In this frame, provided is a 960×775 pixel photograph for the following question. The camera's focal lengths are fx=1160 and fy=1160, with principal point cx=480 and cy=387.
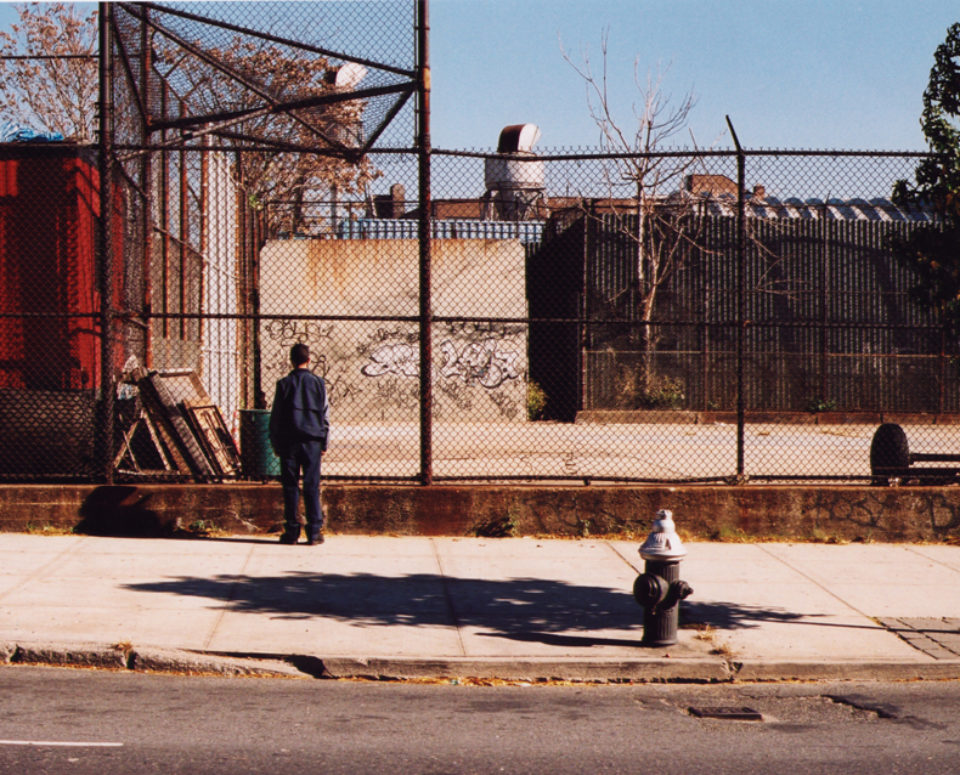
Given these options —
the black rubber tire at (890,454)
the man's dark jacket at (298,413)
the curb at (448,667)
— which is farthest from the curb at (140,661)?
the black rubber tire at (890,454)

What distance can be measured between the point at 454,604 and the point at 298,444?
2.70m

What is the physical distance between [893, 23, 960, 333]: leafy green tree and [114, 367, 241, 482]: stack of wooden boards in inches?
256

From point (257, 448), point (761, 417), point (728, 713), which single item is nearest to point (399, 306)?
point (761, 417)

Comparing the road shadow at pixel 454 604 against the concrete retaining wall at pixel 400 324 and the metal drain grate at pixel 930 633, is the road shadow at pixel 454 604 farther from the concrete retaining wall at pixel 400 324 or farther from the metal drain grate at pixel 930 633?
the concrete retaining wall at pixel 400 324

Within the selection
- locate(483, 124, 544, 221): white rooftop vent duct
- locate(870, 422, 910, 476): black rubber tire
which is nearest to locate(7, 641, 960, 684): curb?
locate(870, 422, 910, 476): black rubber tire

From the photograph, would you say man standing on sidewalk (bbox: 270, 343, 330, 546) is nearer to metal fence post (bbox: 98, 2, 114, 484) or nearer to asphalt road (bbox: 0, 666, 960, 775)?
metal fence post (bbox: 98, 2, 114, 484)

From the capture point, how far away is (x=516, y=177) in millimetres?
26984

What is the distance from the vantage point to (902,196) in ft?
28.5

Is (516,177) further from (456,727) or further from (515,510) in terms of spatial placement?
(456,727)

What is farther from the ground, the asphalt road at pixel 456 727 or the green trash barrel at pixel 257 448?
the green trash barrel at pixel 257 448

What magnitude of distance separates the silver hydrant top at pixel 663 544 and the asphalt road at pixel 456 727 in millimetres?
790

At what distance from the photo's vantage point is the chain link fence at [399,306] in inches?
436

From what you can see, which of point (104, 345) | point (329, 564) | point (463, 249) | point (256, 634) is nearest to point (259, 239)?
point (463, 249)

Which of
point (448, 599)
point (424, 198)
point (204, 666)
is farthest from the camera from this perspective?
point (424, 198)
